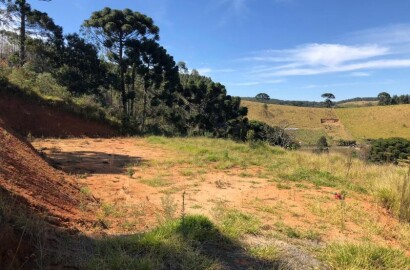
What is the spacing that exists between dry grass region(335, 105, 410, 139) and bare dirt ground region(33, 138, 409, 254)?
55720 millimetres

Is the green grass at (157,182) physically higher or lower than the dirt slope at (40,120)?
lower

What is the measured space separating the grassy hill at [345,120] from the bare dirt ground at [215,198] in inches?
1964

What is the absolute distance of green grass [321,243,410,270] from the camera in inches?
151

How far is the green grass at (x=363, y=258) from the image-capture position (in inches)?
151

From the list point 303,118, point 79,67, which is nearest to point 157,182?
point 79,67

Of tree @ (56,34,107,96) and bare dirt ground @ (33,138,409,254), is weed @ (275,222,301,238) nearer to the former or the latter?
bare dirt ground @ (33,138,409,254)

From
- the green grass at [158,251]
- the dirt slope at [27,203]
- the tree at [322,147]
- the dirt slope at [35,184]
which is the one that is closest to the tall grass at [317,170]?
the tree at [322,147]

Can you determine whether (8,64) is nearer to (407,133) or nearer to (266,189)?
(266,189)

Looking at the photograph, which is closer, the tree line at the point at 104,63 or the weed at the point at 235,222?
the weed at the point at 235,222

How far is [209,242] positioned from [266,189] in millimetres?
4132

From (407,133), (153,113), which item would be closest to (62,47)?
(153,113)

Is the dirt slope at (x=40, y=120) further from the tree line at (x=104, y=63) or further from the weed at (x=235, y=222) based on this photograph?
the weed at (x=235, y=222)

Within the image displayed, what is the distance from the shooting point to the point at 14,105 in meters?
16.4

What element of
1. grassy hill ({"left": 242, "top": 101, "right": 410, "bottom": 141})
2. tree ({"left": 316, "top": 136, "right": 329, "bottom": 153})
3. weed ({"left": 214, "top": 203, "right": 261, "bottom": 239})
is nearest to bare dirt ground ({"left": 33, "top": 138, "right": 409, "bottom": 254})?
weed ({"left": 214, "top": 203, "right": 261, "bottom": 239})
